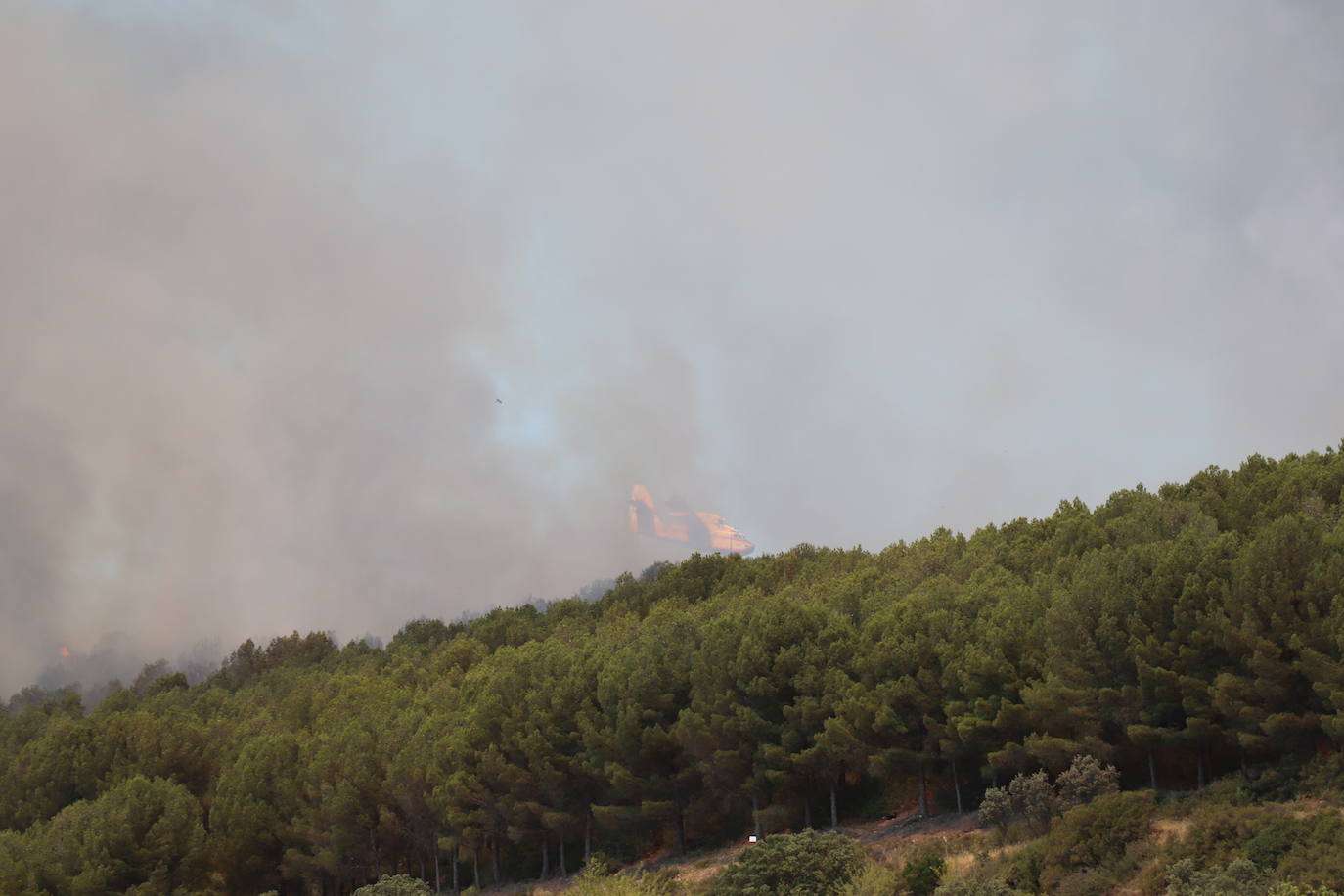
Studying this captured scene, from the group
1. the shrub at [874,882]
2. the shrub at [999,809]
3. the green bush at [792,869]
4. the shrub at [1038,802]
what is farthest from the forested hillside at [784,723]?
the green bush at [792,869]

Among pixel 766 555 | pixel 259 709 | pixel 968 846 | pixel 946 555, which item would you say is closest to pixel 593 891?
pixel 968 846

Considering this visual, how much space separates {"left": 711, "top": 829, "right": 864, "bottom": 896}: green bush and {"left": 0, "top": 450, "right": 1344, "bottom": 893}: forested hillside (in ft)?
34.0

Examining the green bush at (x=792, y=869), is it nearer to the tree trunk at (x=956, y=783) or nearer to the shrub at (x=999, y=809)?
the shrub at (x=999, y=809)

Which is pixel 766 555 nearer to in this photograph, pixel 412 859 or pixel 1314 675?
pixel 412 859

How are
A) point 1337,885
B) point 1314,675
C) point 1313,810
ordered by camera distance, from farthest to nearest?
1. point 1314,675
2. point 1313,810
3. point 1337,885

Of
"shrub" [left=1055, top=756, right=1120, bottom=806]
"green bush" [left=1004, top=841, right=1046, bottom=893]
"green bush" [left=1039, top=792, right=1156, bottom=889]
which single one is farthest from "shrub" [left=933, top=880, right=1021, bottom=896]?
"shrub" [left=1055, top=756, right=1120, bottom=806]

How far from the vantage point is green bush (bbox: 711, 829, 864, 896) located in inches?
1469

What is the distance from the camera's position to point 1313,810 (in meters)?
35.3

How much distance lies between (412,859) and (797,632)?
105 ft

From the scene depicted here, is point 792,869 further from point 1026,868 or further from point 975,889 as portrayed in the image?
point 1026,868

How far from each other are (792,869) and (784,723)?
16.4 m

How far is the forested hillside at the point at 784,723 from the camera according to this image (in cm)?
4181

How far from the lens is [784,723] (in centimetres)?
5375

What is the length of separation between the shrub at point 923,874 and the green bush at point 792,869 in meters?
1.68
